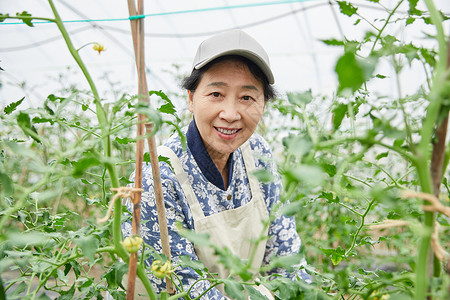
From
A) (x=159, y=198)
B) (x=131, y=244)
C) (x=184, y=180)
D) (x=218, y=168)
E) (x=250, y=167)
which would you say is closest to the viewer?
(x=131, y=244)

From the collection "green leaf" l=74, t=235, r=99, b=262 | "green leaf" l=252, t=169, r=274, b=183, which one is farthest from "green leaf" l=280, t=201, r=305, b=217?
"green leaf" l=74, t=235, r=99, b=262

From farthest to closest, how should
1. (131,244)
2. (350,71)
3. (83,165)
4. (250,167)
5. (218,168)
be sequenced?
(250,167), (218,168), (131,244), (83,165), (350,71)

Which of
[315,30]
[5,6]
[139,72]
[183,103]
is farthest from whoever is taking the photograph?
[315,30]

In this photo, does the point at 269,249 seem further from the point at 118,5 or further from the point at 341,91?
the point at 118,5

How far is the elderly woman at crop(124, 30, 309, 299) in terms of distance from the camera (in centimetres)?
109

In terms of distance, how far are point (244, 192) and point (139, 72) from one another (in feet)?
2.82

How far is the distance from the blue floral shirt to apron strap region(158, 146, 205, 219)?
19 millimetres

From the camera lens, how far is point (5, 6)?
14.0ft

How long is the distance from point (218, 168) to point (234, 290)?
2.63 feet

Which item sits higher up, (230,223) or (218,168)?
(218,168)

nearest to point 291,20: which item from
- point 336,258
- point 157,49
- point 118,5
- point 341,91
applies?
point 157,49

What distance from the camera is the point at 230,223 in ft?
4.42

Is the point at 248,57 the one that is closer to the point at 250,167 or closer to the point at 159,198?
the point at 250,167

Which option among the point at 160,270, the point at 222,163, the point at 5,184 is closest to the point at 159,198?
the point at 160,270
